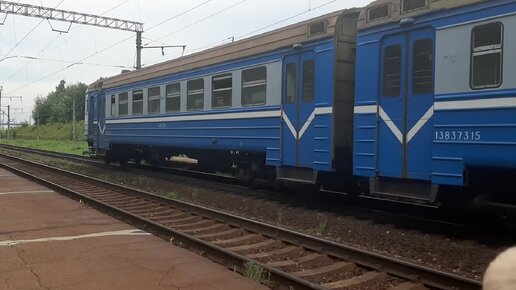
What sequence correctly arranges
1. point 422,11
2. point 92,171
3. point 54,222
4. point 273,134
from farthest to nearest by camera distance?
point 92,171
point 273,134
point 54,222
point 422,11

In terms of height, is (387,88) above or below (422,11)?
below

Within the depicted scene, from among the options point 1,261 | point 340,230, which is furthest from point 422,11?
point 1,261

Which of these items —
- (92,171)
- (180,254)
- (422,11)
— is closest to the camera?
(180,254)

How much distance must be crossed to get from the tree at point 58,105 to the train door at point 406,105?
9444cm

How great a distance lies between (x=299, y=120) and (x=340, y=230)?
2817mm

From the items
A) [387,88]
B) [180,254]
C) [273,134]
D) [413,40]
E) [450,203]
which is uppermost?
[413,40]

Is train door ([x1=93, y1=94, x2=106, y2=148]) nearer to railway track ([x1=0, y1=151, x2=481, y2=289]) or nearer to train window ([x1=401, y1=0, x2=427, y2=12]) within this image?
railway track ([x1=0, y1=151, x2=481, y2=289])

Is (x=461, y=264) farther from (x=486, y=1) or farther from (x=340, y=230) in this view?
(x=486, y=1)

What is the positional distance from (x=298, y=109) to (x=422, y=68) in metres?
3.05

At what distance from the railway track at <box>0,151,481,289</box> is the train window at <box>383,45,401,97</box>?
2944 mm

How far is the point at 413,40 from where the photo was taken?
8.04 metres

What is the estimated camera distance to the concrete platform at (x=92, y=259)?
216 inches

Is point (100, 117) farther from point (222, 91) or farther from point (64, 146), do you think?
point (64, 146)

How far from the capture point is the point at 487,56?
7.03m
